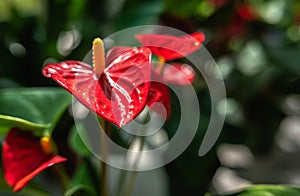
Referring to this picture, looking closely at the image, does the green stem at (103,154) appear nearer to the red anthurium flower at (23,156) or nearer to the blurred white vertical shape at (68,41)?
the red anthurium flower at (23,156)

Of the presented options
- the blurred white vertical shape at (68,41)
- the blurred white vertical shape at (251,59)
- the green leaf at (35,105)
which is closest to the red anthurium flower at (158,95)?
the green leaf at (35,105)

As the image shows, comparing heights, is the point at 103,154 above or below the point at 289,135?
above

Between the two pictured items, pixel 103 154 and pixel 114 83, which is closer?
pixel 114 83

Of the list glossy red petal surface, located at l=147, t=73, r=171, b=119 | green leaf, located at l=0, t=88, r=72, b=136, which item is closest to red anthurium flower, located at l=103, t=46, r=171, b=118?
glossy red petal surface, located at l=147, t=73, r=171, b=119

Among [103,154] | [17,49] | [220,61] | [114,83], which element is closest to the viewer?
[114,83]

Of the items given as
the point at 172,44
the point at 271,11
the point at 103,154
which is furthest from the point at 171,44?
the point at 271,11

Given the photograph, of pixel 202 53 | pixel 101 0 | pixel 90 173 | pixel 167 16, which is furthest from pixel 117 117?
pixel 101 0

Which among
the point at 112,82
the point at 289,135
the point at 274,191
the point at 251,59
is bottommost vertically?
the point at 289,135

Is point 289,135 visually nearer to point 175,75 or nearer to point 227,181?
point 227,181
